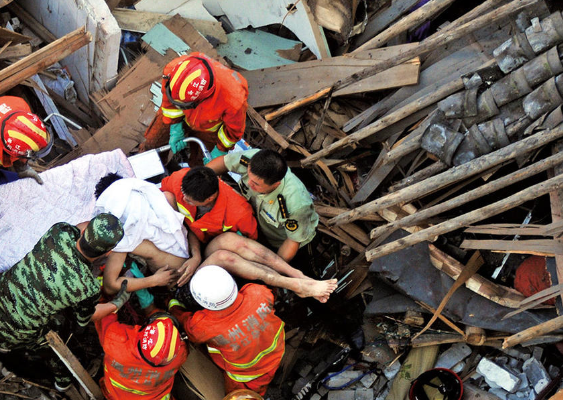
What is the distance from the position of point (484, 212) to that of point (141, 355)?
2.66 m

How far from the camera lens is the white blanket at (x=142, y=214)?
4.27 metres

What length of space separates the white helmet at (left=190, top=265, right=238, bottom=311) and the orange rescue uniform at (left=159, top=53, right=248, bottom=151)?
1.61 metres

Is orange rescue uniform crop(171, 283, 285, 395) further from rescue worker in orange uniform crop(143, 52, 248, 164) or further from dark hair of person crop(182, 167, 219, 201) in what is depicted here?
rescue worker in orange uniform crop(143, 52, 248, 164)

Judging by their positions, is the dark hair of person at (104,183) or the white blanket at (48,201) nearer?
→ the white blanket at (48,201)

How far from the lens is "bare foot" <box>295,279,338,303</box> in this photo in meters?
4.57

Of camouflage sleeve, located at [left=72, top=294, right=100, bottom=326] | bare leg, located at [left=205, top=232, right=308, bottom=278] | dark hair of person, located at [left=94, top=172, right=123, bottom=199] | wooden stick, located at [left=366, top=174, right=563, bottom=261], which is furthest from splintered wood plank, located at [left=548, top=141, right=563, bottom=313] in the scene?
dark hair of person, located at [left=94, top=172, right=123, bottom=199]

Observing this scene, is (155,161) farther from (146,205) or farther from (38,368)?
(38,368)

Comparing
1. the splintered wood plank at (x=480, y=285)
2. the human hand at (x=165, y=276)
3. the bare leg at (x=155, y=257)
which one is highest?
the bare leg at (x=155, y=257)

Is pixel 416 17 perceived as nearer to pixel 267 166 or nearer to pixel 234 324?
pixel 267 166

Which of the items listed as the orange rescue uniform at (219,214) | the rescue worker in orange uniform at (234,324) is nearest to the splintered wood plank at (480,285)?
the rescue worker in orange uniform at (234,324)

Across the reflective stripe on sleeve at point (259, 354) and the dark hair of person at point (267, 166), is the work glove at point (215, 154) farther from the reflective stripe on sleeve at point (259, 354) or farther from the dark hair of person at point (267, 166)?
the reflective stripe on sleeve at point (259, 354)

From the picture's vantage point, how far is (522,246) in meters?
4.24

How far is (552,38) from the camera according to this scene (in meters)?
4.22

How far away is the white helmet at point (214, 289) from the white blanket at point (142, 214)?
0.54 metres
